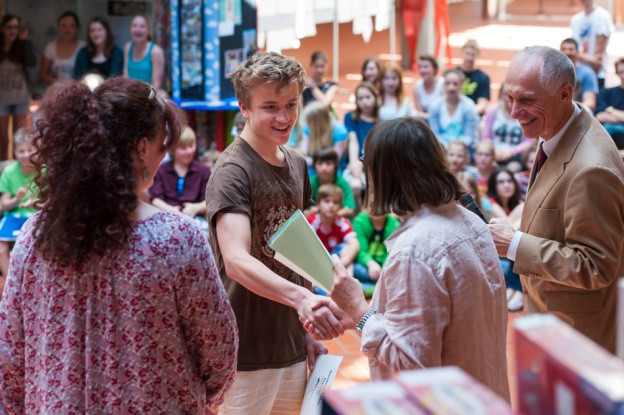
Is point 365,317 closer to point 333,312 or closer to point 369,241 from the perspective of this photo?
point 333,312

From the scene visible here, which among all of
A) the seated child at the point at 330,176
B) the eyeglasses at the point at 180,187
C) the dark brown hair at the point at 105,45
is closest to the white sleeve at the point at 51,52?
the dark brown hair at the point at 105,45

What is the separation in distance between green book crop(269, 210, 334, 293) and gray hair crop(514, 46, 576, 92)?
102cm

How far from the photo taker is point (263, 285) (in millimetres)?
2807

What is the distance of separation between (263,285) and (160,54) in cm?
629

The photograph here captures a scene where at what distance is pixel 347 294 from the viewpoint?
2541 mm

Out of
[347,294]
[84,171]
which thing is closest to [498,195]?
[347,294]

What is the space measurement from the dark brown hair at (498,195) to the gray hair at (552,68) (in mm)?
4586

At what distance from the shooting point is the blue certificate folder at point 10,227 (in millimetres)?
6887

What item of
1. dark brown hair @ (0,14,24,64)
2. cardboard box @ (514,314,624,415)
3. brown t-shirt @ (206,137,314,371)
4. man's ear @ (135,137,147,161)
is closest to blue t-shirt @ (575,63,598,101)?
dark brown hair @ (0,14,24,64)

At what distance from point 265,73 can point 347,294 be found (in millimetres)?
894

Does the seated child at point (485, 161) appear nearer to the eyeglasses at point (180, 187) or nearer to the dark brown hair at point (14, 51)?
the eyeglasses at point (180, 187)

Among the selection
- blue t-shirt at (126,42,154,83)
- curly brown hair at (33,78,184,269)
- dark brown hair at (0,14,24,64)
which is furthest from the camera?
dark brown hair at (0,14,24,64)

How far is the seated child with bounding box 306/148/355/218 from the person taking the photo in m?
7.81

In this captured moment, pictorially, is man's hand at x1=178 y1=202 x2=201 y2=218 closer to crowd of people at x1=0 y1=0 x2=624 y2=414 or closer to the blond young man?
crowd of people at x1=0 y1=0 x2=624 y2=414
